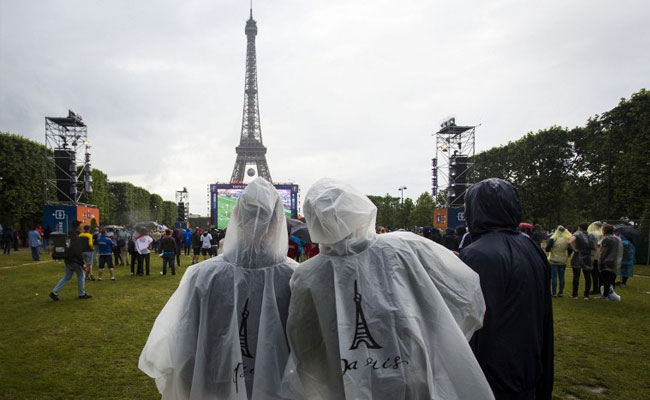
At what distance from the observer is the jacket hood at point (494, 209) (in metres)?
2.43

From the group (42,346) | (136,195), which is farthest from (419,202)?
(42,346)

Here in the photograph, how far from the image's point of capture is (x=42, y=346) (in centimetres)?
609

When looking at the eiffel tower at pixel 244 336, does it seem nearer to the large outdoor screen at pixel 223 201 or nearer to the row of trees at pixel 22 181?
the row of trees at pixel 22 181

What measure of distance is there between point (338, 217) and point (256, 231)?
66 centimetres

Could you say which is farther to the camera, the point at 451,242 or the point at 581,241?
the point at 451,242

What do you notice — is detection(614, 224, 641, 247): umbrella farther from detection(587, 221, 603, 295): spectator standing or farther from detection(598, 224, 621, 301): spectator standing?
detection(598, 224, 621, 301): spectator standing

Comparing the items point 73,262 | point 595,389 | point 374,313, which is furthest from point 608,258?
point 73,262

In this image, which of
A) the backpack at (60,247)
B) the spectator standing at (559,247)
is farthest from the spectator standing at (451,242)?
the backpack at (60,247)

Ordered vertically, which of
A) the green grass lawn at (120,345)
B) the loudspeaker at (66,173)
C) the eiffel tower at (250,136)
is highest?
the eiffel tower at (250,136)

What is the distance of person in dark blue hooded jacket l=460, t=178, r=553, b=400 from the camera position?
7.00 feet

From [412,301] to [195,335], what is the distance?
55.6 inches

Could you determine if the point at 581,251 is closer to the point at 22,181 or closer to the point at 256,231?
the point at 256,231

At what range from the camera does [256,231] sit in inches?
96.2

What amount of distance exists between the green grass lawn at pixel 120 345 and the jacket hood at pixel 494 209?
3.12m
